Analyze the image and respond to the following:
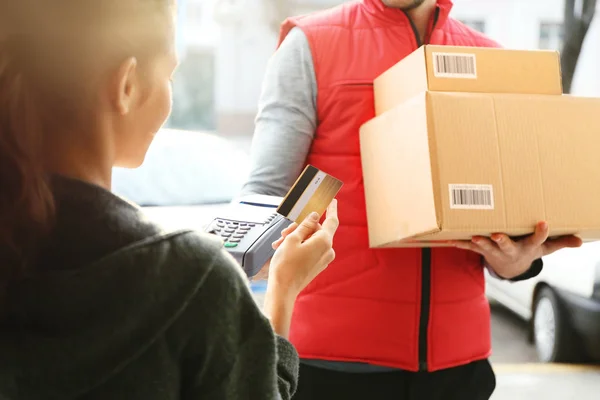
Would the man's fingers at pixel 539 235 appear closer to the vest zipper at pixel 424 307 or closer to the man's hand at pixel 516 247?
the man's hand at pixel 516 247

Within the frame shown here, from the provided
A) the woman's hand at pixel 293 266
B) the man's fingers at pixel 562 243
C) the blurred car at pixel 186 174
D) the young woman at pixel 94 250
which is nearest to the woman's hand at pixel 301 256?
the woman's hand at pixel 293 266

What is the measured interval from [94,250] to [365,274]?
0.58 metres

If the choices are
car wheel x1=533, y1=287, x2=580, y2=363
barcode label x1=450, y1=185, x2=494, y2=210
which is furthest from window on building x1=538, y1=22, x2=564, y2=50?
barcode label x1=450, y1=185, x2=494, y2=210

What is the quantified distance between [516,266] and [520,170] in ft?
0.70

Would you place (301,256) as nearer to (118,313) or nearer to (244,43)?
(118,313)

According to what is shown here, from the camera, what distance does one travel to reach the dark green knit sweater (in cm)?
47

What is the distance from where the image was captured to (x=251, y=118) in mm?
2576

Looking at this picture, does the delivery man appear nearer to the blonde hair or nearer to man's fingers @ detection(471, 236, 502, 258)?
man's fingers @ detection(471, 236, 502, 258)

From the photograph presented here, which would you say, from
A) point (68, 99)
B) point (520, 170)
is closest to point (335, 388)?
point (520, 170)

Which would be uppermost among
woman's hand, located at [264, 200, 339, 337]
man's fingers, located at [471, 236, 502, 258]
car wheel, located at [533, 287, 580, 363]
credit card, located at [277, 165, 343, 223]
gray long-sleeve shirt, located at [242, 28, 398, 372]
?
gray long-sleeve shirt, located at [242, 28, 398, 372]

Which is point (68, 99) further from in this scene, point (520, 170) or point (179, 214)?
point (179, 214)

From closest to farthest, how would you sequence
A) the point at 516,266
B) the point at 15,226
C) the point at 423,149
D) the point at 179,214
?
the point at 15,226 → the point at 423,149 → the point at 516,266 → the point at 179,214

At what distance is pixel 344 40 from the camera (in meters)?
1.01

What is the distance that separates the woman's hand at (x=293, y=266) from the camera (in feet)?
2.18
